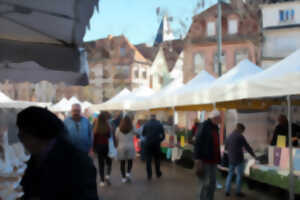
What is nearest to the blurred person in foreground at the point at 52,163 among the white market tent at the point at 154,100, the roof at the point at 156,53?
the white market tent at the point at 154,100

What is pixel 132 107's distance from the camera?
700 inches

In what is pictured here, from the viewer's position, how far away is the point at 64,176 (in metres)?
2.25

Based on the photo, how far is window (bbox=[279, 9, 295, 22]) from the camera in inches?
1204

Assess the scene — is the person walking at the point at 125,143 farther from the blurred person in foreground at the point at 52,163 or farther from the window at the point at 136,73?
the window at the point at 136,73

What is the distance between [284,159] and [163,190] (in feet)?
9.64

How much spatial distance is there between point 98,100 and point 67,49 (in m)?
57.7

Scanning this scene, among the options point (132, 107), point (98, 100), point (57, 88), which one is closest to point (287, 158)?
point (132, 107)

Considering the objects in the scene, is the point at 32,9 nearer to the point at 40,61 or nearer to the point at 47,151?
the point at 40,61

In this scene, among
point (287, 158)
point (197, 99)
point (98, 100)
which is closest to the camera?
point (287, 158)

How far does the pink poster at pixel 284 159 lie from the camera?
8.52 metres

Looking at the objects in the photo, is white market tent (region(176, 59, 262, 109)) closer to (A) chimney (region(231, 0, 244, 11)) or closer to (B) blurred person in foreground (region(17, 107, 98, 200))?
(B) blurred person in foreground (region(17, 107, 98, 200))

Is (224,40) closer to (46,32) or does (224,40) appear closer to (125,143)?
(125,143)

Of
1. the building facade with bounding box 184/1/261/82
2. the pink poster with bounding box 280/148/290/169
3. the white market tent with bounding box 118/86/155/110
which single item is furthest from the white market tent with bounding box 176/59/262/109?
the building facade with bounding box 184/1/261/82

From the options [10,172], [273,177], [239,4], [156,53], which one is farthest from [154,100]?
[156,53]
